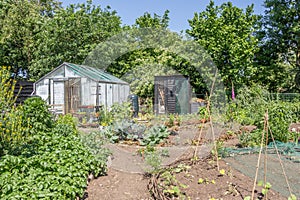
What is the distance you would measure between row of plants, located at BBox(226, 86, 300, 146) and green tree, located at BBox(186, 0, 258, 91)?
8.90 feet

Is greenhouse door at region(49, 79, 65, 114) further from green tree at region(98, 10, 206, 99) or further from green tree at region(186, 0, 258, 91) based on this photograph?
green tree at region(186, 0, 258, 91)

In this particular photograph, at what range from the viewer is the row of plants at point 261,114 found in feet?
19.2

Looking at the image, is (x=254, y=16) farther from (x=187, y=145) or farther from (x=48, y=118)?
(x=48, y=118)

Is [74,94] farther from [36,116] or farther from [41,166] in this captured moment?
[41,166]

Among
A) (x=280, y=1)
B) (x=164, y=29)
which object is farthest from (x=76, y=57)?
(x=280, y=1)

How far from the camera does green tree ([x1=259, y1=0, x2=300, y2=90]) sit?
1440 cm

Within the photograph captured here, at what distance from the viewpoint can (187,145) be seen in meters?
6.53

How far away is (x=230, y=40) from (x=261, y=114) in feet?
26.0

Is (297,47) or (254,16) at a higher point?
(254,16)

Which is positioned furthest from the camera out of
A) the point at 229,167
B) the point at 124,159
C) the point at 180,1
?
the point at 180,1

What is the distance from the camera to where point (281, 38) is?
14703mm

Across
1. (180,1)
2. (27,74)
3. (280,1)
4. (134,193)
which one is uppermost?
(280,1)

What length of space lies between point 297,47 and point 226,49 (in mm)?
4024

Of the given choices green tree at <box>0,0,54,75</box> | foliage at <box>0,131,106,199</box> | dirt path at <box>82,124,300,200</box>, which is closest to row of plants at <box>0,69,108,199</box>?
foliage at <box>0,131,106,199</box>
